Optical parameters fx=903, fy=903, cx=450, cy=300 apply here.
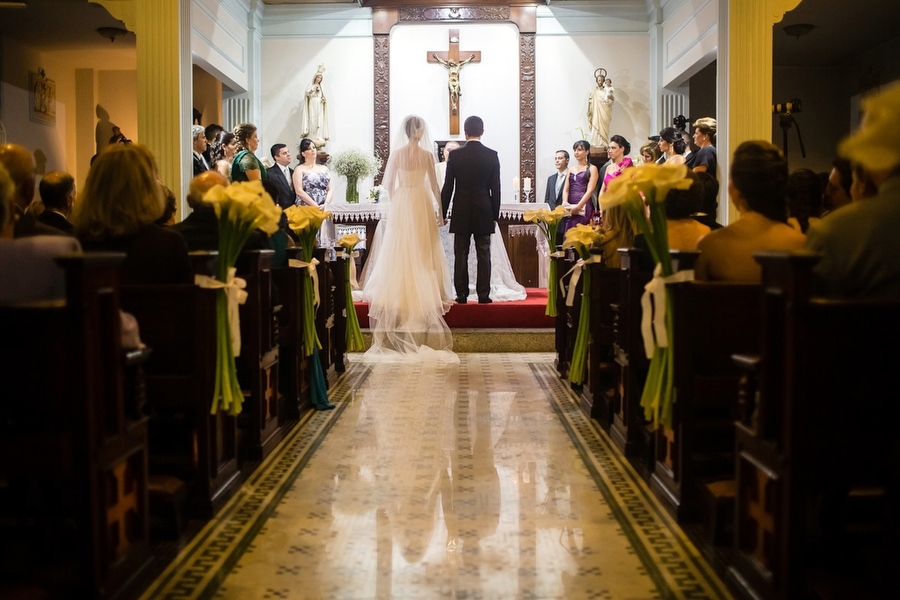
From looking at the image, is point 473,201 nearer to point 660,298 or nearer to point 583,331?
point 583,331

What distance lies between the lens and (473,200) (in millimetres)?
7809

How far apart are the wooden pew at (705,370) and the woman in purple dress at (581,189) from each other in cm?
610

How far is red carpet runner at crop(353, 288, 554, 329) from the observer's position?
779cm

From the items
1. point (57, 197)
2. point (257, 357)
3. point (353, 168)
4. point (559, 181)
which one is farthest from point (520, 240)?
point (57, 197)

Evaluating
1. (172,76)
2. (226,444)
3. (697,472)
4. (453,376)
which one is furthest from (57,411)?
(172,76)

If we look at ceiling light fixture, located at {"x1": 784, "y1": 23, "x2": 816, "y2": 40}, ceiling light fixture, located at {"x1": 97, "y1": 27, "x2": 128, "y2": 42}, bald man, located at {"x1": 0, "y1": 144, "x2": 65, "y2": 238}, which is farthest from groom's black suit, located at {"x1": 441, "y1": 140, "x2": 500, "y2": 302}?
ceiling light fixture, located at {"x1": 97, "y1": 27, "x2": 128, "y2": 42}

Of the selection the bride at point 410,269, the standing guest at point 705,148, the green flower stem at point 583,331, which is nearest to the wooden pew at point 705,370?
the green flower stem at point 583,331

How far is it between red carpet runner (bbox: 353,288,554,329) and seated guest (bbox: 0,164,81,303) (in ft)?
17.7

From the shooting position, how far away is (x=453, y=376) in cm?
628

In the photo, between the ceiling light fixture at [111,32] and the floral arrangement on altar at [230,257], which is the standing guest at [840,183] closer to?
the floral arrangement on altar at [230,257]

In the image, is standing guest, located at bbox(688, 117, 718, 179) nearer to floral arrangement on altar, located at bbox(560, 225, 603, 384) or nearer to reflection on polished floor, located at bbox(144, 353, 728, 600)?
floral arrangement on altar, located at bbox(560, 225, 603, 384)

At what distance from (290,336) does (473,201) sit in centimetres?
339

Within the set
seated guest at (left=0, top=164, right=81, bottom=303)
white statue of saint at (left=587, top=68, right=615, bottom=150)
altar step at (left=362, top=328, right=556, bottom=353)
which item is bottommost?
altar step at (left=362, top=328, right=556, bottom=353)

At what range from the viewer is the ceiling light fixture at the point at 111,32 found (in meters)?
10.7
